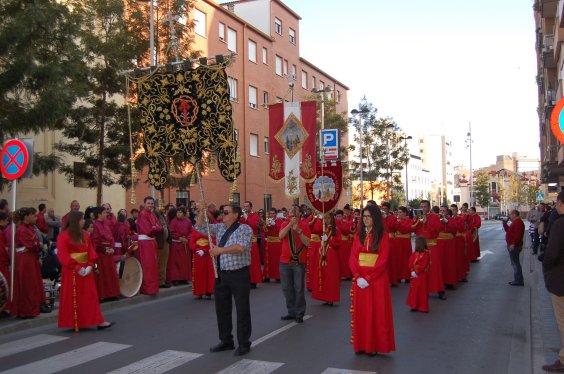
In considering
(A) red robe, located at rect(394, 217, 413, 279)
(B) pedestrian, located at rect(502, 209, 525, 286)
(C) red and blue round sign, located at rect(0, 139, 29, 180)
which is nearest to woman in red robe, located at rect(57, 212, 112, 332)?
(C) red and blue round sign, located at rect(0, 139, 29, 180)

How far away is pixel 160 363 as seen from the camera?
688 cm

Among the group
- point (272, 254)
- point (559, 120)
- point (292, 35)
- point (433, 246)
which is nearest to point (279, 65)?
point (292, 35)

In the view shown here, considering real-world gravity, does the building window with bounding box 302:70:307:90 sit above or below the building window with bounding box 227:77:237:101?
→ above

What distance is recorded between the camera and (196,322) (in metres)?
9.51

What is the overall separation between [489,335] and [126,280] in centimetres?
727

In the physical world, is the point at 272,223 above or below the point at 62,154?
below

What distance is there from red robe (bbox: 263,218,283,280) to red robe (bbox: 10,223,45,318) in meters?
6.77

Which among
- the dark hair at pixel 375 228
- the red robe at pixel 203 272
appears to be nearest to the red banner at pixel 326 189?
the red robe at pixel 203 272

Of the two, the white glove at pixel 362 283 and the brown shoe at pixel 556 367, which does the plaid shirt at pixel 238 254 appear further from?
the brown shoe at pixel 556 367

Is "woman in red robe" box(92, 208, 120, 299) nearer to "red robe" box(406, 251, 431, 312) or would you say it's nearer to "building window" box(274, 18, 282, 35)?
"red robe" box(406, 251, 431, 312)

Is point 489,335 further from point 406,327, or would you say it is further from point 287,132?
point 287,132

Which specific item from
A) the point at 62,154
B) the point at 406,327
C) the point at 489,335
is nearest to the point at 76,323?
the point at 406,327

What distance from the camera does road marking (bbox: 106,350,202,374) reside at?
6.57 m

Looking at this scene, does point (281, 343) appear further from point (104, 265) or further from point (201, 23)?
point (201, 23)
